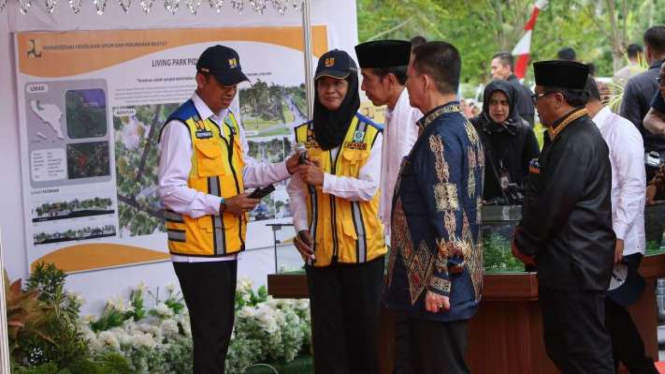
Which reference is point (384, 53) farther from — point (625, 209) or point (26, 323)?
point (26, 323)

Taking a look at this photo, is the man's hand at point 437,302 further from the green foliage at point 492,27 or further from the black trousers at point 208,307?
the green foliage at point 492,27

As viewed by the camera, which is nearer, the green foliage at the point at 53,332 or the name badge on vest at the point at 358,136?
the name badge on vest at the point at 358,136

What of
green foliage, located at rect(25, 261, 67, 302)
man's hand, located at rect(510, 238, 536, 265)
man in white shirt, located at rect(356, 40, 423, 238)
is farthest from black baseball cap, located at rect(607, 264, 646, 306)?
green foliage, located at rect(25, 261, 67, 302)

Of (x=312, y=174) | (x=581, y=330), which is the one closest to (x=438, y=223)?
(x=581, y=330)

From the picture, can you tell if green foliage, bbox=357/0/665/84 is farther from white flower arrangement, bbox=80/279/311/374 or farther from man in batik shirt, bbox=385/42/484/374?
man in batik shirt, bbox=385/42/484/374

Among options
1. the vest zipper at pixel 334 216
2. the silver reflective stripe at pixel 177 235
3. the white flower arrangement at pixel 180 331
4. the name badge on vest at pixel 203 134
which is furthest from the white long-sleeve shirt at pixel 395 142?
the white flower arrangement at pixel 180 331

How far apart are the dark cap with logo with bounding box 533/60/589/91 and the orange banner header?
2933 mm

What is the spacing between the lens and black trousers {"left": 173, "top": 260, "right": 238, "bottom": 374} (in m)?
6.41

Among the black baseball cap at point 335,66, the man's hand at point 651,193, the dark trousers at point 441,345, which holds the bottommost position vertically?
the dark trousers at point 441,345

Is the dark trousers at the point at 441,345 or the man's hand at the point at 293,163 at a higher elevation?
the man's hand at the point at 293,163

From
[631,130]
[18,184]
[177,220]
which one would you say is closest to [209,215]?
[177,220]

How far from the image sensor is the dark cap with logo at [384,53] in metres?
6.30

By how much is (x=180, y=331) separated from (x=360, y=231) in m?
2.10

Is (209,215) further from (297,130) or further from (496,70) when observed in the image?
(496,70)
